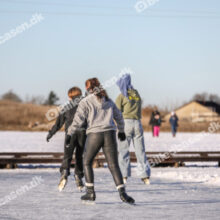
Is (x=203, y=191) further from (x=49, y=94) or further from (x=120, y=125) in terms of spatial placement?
(x=49, y=94)

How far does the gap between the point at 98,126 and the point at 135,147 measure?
265 centimetres

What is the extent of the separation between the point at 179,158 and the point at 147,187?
511 cm

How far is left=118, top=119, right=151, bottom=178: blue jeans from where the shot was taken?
8.84 m

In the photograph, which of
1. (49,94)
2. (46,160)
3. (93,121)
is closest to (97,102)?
(93,121)

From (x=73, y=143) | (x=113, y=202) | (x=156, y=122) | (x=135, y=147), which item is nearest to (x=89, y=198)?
(x=113, y=202)

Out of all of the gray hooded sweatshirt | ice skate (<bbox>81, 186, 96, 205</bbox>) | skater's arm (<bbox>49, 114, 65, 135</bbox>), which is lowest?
ice skate (<bbox>81, 186, 96, 205</bbox>)

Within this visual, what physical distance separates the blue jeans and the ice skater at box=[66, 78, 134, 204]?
2.32 meters

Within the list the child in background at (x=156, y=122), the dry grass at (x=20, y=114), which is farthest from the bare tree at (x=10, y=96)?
the child in background at (x=156, y=122)

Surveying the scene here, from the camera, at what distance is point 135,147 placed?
8.92m

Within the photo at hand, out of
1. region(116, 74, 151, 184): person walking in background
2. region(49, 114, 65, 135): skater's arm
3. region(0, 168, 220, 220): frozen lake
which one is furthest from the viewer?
region(116, 74, 151, 184): person walking in background

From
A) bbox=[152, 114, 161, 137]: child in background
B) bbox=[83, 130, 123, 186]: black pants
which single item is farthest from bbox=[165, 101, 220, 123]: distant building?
bbox=[83, 130, 123, 186]: black pants

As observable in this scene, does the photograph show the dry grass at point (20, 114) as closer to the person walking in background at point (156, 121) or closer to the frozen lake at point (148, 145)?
the person walking in background at point (156, 121)

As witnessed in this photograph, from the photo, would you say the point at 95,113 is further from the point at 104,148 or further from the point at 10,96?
the point at 10,96

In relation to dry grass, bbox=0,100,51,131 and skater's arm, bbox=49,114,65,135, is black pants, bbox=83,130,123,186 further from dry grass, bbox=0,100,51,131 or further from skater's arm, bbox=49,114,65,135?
dry grass, bbox=0,100,51,131
